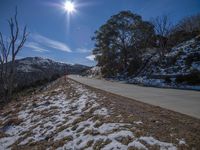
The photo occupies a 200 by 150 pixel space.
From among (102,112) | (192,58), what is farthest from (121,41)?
(102,112)

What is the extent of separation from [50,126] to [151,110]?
155 inches

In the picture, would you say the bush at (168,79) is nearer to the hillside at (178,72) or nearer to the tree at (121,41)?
the hillside at (178,72)

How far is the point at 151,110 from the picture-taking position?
6637 millimetres

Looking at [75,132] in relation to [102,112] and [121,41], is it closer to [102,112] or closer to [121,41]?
[102,112]

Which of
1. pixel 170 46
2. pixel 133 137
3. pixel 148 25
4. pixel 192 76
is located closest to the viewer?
pixel 133 137

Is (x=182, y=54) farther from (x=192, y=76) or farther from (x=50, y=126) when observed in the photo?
(x=50, y=126)

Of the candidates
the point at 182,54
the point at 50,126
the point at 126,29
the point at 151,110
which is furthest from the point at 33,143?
the point at 126,29

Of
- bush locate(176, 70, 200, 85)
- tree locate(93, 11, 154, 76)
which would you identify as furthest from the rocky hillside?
tree locate(93, 11, 154, 76)

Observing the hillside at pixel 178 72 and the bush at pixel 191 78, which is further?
the hillside at pixel 178 72

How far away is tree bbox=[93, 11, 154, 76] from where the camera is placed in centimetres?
3178

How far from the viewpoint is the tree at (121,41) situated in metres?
31.8

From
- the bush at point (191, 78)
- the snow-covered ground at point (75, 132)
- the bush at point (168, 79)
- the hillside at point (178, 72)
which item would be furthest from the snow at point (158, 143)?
the bush at point (168, 79)

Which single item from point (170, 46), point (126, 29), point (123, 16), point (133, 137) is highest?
point (123, 16)

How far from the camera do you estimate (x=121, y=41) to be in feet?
109
